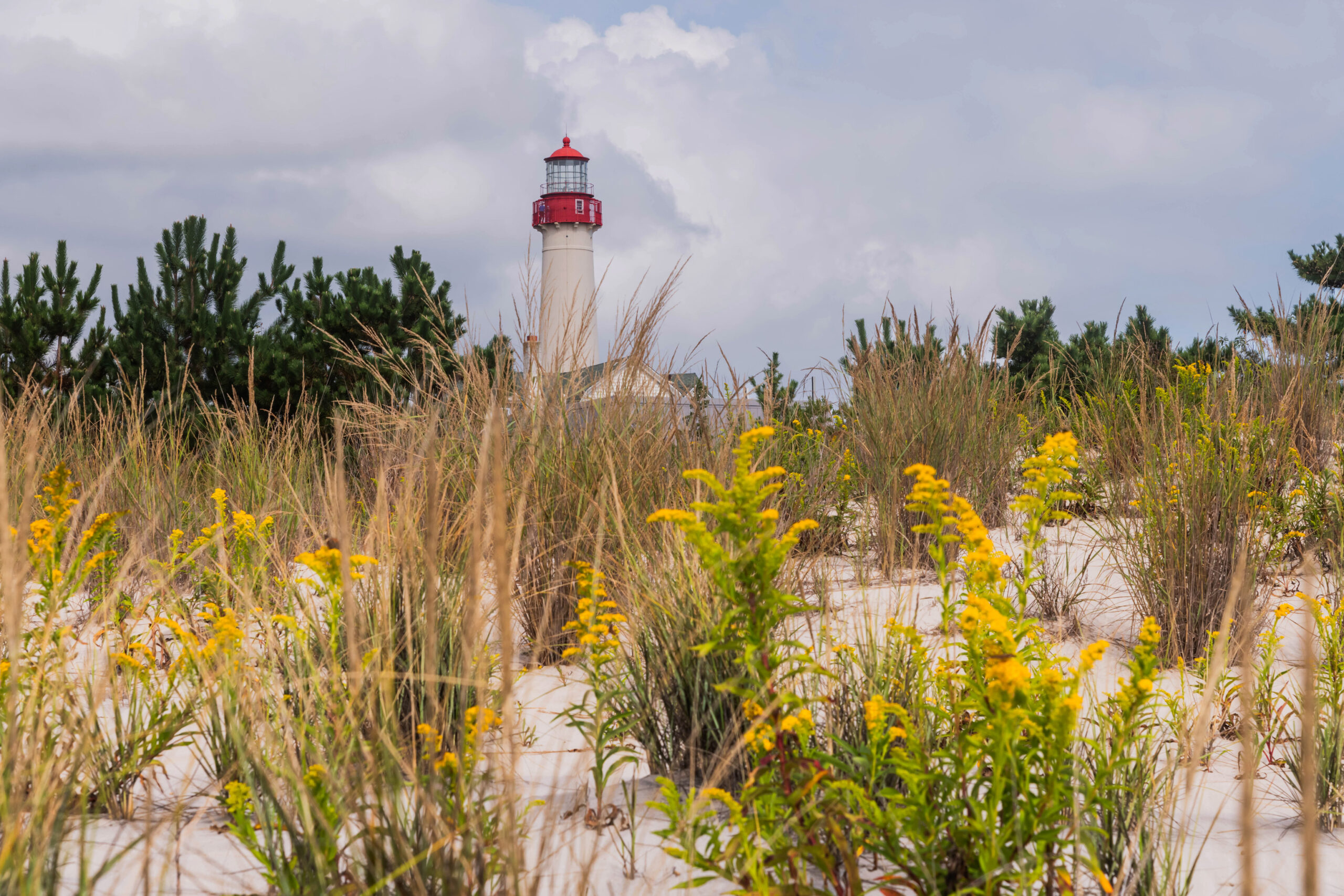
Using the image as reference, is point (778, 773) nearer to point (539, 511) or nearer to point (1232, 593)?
point (1232, 593)

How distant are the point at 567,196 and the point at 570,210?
1.23 ft

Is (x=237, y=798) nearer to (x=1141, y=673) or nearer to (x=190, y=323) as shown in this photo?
(x=1141, y=673)

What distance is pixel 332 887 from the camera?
4.39 ft

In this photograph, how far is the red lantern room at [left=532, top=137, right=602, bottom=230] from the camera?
69.9ft

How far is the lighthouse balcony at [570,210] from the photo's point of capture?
838 inches

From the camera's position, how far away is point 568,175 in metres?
21.8

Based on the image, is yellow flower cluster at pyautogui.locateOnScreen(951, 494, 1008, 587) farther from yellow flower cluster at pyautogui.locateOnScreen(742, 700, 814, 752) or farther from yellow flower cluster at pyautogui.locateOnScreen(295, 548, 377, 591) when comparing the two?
yellow flower cluster at pyautogui.locateOnScreen(295, 548, 377, 591)

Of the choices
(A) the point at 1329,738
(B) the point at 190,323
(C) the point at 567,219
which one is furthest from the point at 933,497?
(C) the point at 567,219

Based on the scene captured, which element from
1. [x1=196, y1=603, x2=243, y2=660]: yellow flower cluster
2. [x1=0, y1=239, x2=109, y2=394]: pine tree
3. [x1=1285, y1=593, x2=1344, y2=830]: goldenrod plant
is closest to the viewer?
[x1=196, y1=603, x2=243, y2=660]: yellow flower cluster

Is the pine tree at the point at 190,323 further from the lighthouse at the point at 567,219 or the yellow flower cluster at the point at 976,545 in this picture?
the lighthouse at the point at 567,219

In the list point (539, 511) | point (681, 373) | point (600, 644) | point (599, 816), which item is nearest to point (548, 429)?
point (539, 511)

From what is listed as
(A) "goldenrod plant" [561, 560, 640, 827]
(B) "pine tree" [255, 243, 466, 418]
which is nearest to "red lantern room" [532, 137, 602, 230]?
(B) "pine tree" [255, 243, 466, 418]

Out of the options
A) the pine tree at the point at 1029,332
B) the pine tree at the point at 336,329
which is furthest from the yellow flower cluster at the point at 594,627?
the pine tree at the point at 1029,332

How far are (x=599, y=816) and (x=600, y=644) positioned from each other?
1.11 ft
